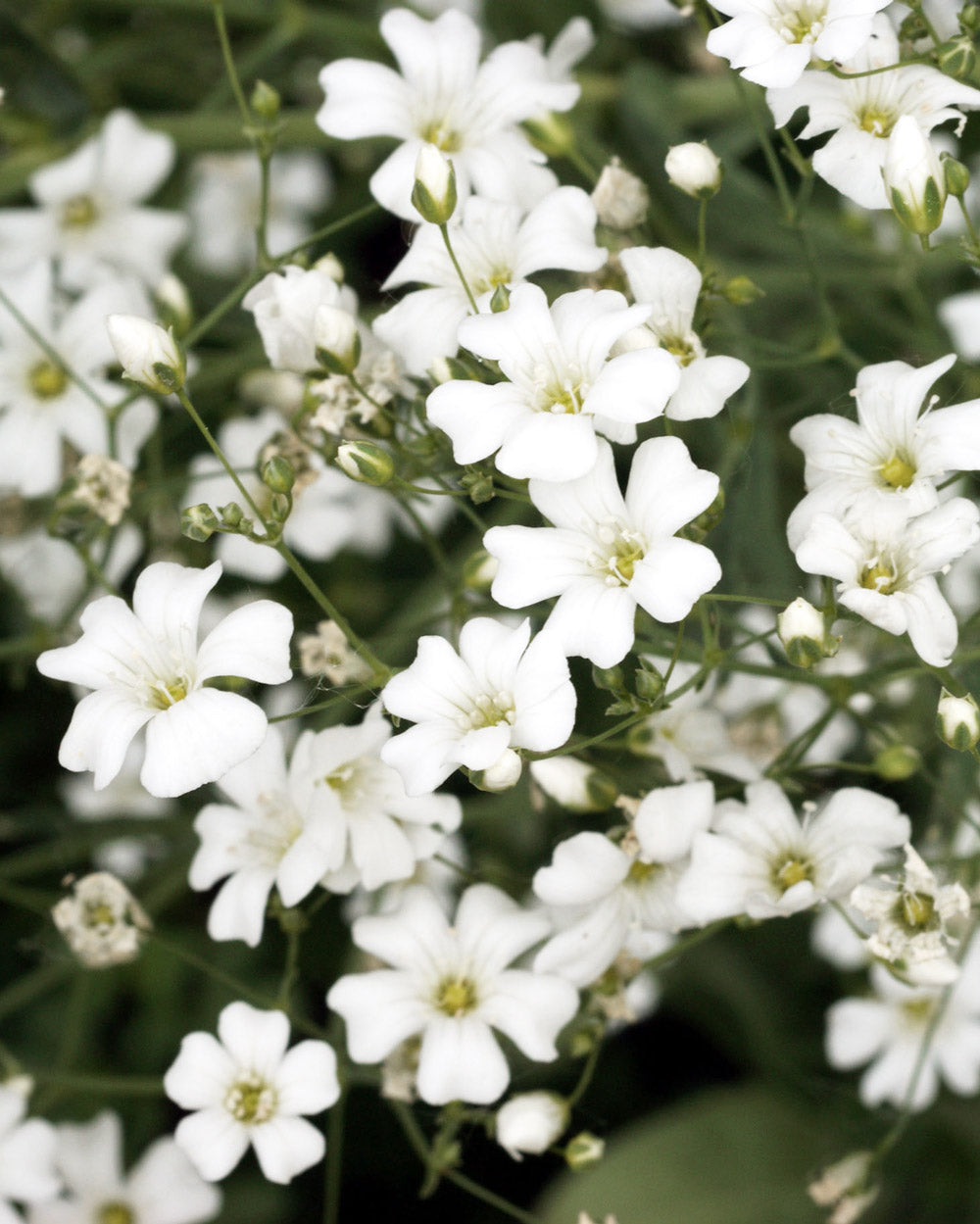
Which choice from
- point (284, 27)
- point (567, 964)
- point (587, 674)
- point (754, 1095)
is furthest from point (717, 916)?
point (284, 27)

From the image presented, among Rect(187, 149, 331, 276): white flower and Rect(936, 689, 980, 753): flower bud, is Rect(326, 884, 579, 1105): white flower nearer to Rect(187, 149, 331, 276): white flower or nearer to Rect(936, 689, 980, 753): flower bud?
Rect(936, 689, 980, 753): flower bud

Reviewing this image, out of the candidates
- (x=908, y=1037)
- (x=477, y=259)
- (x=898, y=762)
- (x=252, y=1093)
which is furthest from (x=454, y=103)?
(x=908, y=1037)

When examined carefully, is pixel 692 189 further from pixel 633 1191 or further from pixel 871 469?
pixel 633 1191

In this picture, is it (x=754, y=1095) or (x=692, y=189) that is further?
(x=754, y=1095)

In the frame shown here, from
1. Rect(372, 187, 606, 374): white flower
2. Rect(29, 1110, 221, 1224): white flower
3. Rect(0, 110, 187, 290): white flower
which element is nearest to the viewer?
Rect(372, 187, 606, 374): white flower

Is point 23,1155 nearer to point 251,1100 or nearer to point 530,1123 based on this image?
point 251,1100

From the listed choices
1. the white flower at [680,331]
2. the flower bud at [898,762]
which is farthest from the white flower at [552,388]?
the flower bud at [898,762]

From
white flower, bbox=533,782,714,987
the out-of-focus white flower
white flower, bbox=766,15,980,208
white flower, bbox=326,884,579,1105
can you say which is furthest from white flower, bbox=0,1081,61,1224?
white flower, bbox=766,15,980,208
